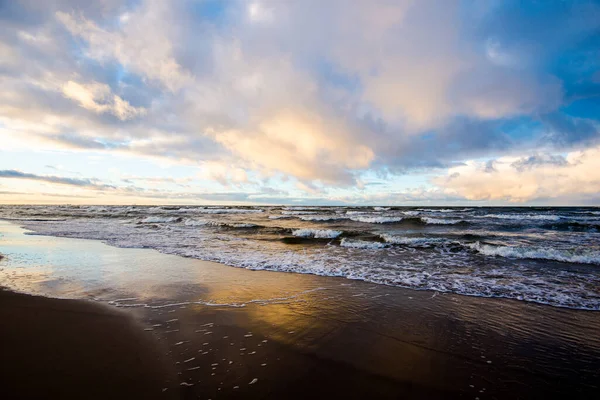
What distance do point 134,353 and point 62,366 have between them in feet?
2.43

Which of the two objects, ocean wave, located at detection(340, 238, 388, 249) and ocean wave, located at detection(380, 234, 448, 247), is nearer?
ocean wave, located at detection(340, 238, 388, 249)

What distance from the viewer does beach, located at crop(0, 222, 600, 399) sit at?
3.14 m

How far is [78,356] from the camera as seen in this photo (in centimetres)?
361

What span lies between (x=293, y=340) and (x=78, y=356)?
2796 mm

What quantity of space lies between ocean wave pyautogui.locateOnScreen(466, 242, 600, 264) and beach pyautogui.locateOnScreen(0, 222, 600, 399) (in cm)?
694

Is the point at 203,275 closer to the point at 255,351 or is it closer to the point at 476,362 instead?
the point at 255,351

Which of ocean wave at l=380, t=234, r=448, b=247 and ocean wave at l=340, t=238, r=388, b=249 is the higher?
ocean wave at l=380, t=234, r=448, b=247

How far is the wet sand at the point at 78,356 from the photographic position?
2.95 m

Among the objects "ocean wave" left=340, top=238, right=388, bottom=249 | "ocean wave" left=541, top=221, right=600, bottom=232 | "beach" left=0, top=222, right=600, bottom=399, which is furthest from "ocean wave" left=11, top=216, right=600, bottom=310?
"ocean wave" left=541, top=221, right=600, bottom=232

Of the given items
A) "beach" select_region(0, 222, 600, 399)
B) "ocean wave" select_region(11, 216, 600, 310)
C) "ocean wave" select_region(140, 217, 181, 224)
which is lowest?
"ocean wave" select_region(140, 217, 181, 224)

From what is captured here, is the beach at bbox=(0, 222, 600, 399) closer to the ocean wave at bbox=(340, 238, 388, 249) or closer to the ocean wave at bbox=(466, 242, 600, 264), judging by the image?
the ocean wave at bbox=(466, 242, 600, 264)

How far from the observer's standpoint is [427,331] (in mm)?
4645

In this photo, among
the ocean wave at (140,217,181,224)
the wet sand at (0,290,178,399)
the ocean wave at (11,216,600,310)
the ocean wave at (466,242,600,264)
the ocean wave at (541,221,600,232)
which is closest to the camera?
the wet sand at (0,290,178,399)

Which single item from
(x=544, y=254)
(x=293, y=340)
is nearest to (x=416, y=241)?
(x=544, y=254)
